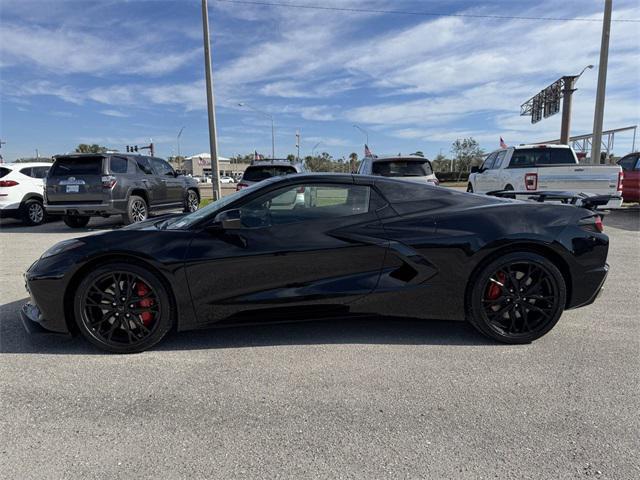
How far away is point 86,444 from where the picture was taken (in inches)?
87.2

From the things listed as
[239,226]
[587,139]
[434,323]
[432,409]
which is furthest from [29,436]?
[587,139]

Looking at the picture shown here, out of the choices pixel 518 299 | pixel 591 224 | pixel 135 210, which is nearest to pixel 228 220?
pixel 518 299

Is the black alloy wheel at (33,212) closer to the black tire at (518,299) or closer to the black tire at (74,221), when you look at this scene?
the black tire at (74,221)

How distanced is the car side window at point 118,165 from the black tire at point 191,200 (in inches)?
95.7

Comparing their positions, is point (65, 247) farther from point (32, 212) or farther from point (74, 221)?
point (32, 212)

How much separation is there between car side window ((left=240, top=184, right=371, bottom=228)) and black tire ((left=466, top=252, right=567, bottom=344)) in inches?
45.0

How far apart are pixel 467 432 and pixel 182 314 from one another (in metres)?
2.13

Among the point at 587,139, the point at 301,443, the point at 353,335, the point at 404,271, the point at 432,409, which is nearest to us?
the point at 301,443

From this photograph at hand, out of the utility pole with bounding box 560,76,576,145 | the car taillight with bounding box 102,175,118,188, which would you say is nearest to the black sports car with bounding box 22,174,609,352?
the car taillight with bounding box 102,175,118,188

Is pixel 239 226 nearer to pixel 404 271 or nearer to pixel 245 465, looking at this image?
A: pixel 404 271

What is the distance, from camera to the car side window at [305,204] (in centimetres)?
334

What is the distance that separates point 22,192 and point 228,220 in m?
10.5

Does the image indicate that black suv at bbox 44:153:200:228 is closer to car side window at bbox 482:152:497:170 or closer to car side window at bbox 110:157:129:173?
car side window at bbox 110:157:129:173

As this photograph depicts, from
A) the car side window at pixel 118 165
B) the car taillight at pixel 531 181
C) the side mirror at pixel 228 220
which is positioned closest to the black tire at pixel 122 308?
the side mirror at pixel 228 220
